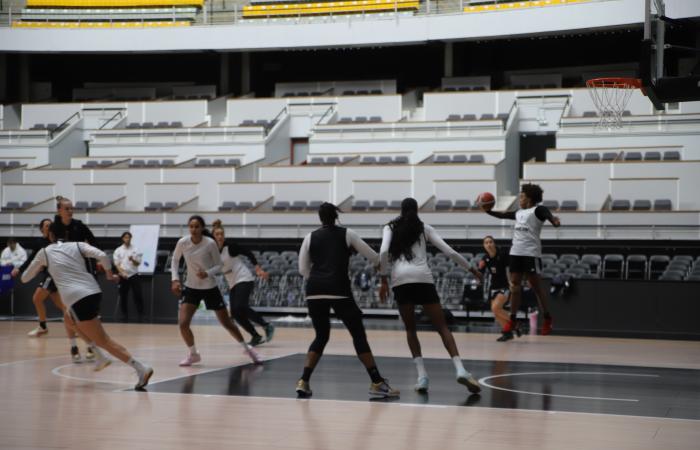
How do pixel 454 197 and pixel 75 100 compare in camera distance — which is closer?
pixel 454 197

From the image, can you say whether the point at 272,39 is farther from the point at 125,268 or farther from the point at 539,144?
the point at 125,268

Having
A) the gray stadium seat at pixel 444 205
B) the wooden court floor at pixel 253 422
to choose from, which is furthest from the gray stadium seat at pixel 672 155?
the wooden court floor at pixel 253 422

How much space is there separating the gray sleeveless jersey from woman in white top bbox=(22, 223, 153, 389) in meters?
6.17

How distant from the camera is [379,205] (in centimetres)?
→ 2962

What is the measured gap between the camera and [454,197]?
2972 cm

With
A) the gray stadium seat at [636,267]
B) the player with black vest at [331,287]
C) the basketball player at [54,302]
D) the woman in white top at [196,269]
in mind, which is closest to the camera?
the player with black vest at [331,287]

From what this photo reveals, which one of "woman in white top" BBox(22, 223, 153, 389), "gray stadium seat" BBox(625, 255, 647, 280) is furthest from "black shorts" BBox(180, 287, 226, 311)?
"gray stadium seat" BBox(625, 255, 647, 280)

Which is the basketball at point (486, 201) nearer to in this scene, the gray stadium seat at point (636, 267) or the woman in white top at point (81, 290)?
the woman in white top at point (81, 290)

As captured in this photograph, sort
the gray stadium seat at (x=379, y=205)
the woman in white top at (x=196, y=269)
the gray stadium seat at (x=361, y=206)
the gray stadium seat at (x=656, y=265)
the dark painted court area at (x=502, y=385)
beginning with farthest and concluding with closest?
the gray stadium seat at (x=361, y=206) → the gray stadium seat at (x=379, y=205) → the gray stadium seat at (x=656, y=265) → the woman in white top at (x=196, y=269) → the dark painted court area at (x=502, y=385)

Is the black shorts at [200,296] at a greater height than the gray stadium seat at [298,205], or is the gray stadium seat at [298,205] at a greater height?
the gray stadium seat at [298,205]

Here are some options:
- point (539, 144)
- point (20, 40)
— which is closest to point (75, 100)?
point (20, 40)

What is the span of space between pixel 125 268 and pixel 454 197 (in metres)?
11.6

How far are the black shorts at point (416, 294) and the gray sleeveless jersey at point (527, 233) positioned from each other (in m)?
4.76

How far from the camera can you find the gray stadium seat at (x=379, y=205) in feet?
96.8
